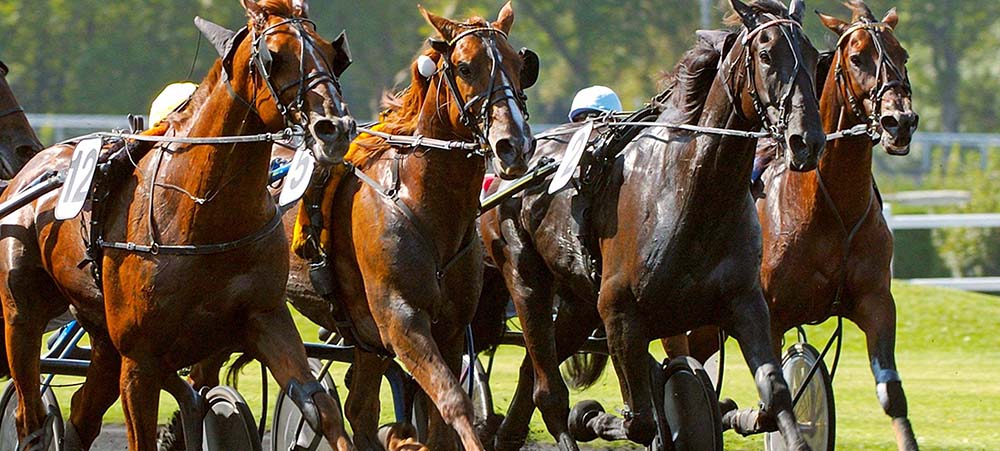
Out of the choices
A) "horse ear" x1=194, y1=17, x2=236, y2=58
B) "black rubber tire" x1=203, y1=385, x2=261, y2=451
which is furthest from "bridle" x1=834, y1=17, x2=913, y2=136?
"black rubber tire" x1=203, y1=385, x2=261, y2=451

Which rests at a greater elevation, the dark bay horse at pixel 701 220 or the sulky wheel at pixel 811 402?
the dark bay horse at pixel 701 220

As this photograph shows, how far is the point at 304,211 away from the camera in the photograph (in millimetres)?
6965

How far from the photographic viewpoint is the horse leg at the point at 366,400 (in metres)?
7.00

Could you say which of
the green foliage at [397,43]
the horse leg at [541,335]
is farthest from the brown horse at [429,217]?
the green foliage at [397,43]

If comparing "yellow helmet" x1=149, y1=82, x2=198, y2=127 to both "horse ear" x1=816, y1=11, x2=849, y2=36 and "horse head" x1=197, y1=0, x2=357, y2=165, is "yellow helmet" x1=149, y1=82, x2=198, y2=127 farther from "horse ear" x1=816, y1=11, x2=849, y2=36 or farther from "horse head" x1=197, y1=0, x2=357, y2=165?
"horse ear" x1=816, y1=11, x2=849, y2=36

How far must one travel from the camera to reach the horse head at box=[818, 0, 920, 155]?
6875 millimetres

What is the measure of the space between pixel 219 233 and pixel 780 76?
2.00 meters

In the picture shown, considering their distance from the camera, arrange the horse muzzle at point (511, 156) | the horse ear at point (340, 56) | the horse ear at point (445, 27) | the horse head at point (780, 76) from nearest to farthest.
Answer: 1. the horse ear at point (340, 56)
2. the horse muzzle at point (511, 156)
3. the horse head at point (780, 76)
4. the horse ear at point (445, 27)

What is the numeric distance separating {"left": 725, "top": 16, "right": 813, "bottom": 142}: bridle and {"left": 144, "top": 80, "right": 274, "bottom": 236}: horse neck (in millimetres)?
1753

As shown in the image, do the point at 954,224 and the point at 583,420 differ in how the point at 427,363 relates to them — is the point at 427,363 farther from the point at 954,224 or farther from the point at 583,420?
the point at 954,224

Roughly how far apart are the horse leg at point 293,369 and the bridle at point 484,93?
928 millimetres

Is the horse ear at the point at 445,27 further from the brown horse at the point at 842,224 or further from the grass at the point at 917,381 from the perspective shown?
the grass at the point at 917,381

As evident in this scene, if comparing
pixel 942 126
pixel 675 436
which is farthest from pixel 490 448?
pixel 942 126

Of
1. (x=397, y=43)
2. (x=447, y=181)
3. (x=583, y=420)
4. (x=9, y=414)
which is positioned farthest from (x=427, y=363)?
(x=397, y=43)
